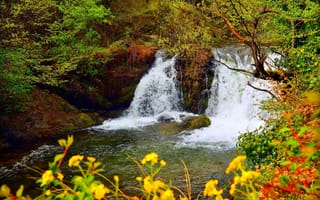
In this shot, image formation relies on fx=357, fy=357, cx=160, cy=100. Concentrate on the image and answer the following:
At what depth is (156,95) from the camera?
55.9ft

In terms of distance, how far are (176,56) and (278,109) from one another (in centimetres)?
1160

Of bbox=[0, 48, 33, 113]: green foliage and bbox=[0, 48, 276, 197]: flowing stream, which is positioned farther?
bbox=[0, 48, 33, 113]: green foliage

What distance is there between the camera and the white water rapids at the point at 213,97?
15383mm

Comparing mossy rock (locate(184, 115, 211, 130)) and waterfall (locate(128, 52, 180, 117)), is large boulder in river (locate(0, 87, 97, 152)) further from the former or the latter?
mossy rock (locate(184, 115, 211, 130))

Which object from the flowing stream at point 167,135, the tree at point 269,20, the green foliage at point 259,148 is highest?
the tree at point 269,20

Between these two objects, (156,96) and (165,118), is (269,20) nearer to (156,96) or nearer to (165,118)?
(165,118)

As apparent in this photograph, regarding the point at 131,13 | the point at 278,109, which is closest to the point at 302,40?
the point at 278,109

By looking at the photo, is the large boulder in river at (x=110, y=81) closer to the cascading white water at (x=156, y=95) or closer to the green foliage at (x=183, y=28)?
the cascading white water at (x=156, y=95)

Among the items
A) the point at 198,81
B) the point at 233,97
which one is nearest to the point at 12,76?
the point at 198,81

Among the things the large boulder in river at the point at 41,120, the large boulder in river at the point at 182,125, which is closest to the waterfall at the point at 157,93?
the large boulder in river at the point at 182,125

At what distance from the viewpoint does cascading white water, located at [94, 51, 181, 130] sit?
16.7 m

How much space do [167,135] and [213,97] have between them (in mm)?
4207

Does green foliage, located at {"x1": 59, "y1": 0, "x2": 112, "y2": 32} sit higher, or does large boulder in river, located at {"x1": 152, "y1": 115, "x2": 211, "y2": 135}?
green foliage, located at {"x1": 59, "y1": 0, "x2": 112, "y2": 32}

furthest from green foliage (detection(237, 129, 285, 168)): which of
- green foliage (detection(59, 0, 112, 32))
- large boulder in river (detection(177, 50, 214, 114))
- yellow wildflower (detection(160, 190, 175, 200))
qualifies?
green foliage (detection(59, 0, 112, 32))
